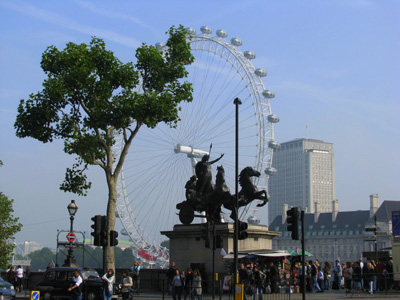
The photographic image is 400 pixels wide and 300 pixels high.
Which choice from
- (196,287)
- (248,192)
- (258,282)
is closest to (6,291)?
(196,287)

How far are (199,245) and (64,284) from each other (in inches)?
356

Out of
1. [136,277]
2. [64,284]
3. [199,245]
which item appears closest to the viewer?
[64,284]

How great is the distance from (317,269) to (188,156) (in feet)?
96.0

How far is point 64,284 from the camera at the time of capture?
1062 inches

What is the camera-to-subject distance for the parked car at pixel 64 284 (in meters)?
26.6

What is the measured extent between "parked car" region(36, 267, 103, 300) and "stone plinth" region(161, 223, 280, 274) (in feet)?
23.8

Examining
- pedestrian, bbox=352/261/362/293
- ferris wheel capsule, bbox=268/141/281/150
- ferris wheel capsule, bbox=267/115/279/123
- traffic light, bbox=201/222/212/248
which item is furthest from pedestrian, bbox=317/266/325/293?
ferris wheel capsule, bbox=267/115/279/123

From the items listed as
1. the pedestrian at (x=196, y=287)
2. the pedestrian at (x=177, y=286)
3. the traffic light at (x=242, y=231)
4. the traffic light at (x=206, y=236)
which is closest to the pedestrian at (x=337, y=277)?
the traffic light at (x=206, y=236)

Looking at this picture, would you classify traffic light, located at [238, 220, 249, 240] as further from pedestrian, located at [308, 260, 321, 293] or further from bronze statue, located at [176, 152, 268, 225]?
pedestrian, located at [308, 260, 321, 293]

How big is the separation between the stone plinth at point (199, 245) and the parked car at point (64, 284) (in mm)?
7262

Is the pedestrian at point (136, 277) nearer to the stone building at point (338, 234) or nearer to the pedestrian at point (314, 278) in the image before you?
the pedestrian at point (314, 278)

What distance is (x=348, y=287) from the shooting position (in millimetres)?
30312

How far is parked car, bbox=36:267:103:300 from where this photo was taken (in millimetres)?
26625

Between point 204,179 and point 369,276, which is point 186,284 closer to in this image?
point 204,179
